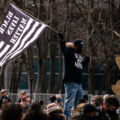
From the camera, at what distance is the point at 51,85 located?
3753cm

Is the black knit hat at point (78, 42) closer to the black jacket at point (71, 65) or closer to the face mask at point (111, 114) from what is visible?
the black jacket at point (71, 65)

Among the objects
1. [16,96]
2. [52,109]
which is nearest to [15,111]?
[52,109]

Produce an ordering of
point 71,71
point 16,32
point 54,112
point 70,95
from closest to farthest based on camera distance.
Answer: point 54,112 → point 70,95 → point 71,71 → point 16,32

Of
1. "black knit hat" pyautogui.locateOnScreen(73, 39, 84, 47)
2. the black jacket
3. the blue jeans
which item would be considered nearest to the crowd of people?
the blue jeans

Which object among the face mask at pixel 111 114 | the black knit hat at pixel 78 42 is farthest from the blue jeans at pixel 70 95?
the face mask at pixel 111 114

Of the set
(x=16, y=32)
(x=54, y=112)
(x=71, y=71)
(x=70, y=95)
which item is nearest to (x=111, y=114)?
(x=54, y=112)

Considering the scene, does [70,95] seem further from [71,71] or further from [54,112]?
[54,112]

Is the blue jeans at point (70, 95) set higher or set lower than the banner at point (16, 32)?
lower

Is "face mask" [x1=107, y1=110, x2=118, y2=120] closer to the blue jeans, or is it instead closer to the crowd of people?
the crowd of people

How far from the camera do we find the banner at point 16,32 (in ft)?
36.1

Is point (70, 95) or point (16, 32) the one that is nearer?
point (70, 95)

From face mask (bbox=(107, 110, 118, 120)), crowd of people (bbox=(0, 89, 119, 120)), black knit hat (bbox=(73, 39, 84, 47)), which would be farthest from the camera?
black knit hat (bbox=(73, 39, 84, 47))

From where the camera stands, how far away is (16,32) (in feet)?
37.1

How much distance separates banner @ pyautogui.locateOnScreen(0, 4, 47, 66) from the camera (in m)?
11.0
